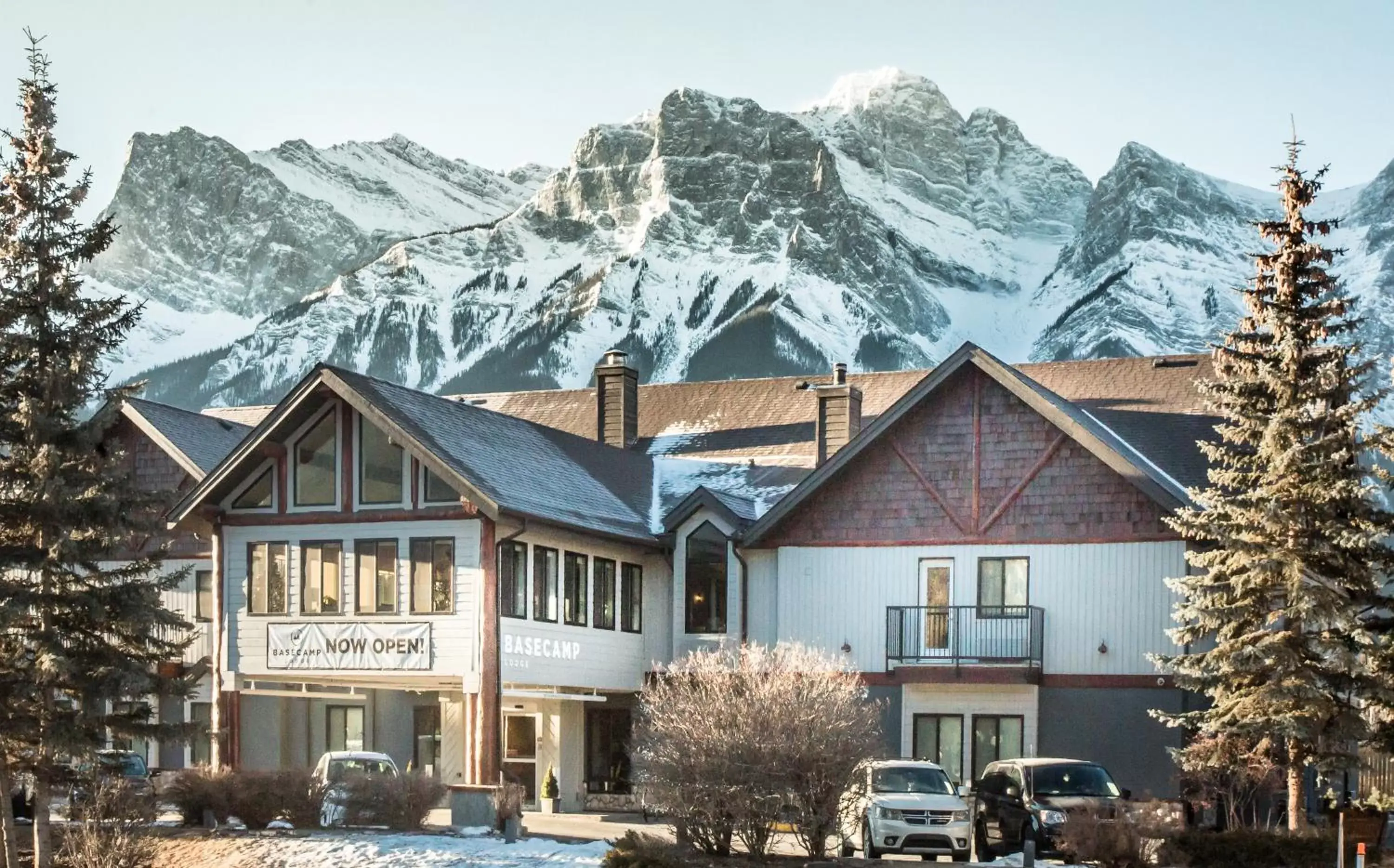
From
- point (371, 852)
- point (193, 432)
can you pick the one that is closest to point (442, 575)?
point (371, 852)

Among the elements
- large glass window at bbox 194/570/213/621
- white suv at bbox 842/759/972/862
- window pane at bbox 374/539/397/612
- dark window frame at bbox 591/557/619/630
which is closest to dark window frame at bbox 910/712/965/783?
dark window frame at bbox 591/557/619/630

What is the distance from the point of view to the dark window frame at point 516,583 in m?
36.6

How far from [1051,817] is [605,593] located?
44.1ft

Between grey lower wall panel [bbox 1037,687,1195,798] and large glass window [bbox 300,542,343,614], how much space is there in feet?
44.2

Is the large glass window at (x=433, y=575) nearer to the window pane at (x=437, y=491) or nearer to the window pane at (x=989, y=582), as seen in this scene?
the window pane at (x=437, y=491)

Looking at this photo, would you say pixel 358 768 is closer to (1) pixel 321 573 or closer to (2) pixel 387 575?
(2) pixel 387 575

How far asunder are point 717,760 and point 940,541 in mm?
12865

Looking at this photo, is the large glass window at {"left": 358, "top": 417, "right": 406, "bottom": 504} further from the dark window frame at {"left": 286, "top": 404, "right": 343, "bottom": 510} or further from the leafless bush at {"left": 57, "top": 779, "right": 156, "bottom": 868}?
the leafless bush at {"left": 57, "top": 779, "right": 156, "bottom": 868}

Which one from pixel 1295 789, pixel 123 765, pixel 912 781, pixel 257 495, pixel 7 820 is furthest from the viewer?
pixel 257 495

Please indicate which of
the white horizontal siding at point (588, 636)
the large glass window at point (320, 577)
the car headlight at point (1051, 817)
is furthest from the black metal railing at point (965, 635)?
the large glass window at point (320, 577)

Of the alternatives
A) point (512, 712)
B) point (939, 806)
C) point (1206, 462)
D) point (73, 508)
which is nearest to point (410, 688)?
point (512, 712)

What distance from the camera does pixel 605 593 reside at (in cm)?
4031

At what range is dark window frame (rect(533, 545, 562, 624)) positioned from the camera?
37.8m

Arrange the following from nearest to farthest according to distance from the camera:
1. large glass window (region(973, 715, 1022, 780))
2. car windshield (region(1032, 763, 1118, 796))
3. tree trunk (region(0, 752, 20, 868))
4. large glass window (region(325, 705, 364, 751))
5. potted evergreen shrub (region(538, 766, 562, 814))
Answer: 1. car windshield (region(1032, 763, 1118, 796))
2. tree trunk (region(0, 752, 20, 868))
3. large glass window (region(973, 715, 1022, 780))
4. potted evergreen shrub (region(538, 766, 562, 814))
5. large glass window (region(325, 705, 364, 751))
